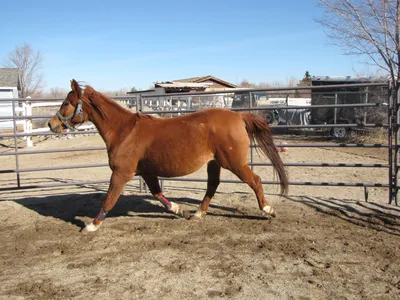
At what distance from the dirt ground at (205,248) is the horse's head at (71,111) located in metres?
1.32

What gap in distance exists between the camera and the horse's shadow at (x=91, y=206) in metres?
5.01

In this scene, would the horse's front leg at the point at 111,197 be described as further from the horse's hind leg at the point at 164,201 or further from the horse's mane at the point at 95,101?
the horse's mane at the point at 95,101

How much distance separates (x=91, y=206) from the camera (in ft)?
18.0

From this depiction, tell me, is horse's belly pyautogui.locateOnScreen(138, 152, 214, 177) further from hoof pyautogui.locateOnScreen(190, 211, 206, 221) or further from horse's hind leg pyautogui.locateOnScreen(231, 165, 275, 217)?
hoof pyautogui.locateOnScreen(190, 211, 206, 221)

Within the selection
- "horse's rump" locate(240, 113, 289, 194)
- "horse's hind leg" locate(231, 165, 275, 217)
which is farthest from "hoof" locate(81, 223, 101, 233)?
Result: "horse's rump" locate(240, 113, 289, 194)

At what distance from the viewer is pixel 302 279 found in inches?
118

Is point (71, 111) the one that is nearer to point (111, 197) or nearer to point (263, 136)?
point (111, 197)

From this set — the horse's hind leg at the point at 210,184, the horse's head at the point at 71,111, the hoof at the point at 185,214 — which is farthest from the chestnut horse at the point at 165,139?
the hoof at the point at 185,214

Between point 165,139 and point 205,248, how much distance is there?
4.55ft

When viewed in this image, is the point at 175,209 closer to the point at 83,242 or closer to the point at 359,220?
the point at 83,242

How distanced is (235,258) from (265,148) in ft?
5.37

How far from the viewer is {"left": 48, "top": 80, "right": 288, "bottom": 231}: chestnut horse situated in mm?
4281

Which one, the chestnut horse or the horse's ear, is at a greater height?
the horse's ear

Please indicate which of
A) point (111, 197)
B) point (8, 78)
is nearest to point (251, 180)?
point (111, 197)
